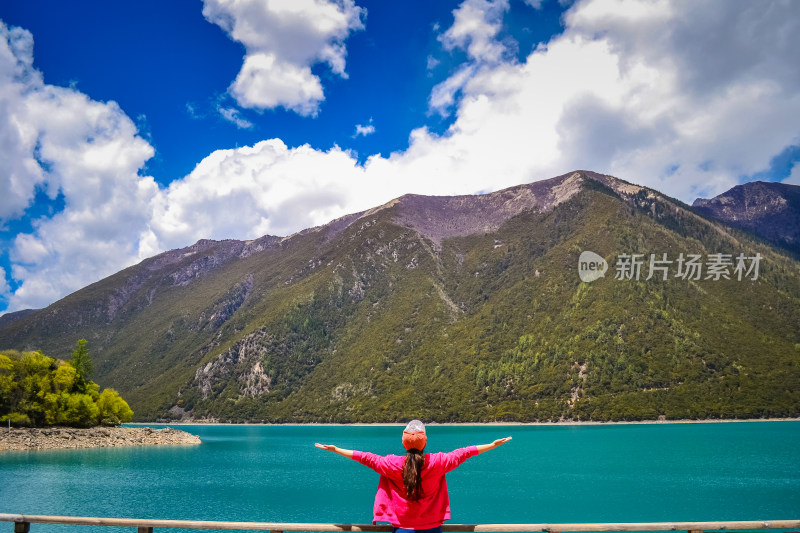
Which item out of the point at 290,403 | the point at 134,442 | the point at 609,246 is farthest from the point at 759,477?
the point at 290,403

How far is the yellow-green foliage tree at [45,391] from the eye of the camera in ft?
217

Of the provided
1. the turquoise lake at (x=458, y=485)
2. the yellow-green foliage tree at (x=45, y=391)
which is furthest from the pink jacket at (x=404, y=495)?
the yellow-green foliage tree at (x=45, y=391)

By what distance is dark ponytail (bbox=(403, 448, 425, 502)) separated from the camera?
17.4 feet

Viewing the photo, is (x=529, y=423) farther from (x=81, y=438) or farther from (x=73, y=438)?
(x=73, y=438)

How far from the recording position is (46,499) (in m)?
31.8

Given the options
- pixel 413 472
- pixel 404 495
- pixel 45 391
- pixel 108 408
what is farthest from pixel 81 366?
pixel 413 472

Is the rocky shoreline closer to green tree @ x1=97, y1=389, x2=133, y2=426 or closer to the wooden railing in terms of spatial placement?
green tree @ x1=97, y1=389, x2=133, y2=426

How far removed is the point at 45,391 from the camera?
6888cm

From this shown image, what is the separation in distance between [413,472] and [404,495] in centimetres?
38

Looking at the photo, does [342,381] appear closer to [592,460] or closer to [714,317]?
[714,317]

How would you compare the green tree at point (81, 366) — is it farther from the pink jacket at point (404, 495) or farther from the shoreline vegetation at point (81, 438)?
the pink jacket at point (404, 495)

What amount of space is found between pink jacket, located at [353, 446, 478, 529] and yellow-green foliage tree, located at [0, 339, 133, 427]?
7589 cm

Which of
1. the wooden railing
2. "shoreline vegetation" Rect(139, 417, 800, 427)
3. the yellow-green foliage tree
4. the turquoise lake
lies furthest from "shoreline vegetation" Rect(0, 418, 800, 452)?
the wooden railing

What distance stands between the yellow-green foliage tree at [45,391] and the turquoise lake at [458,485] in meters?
8.79
